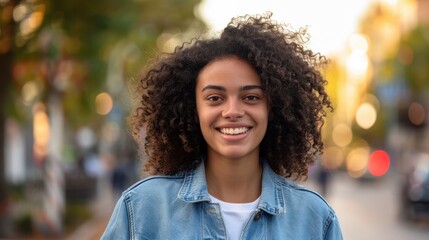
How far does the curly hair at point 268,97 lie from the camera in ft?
11.8

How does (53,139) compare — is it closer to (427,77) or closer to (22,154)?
(22,154)

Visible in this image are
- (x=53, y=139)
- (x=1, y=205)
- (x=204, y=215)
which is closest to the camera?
(x=204, y=215)

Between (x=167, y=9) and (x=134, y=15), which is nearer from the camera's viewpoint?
(x=134, y=15)

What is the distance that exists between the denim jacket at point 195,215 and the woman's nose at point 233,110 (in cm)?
25

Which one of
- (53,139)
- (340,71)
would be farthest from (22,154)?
(340,71)

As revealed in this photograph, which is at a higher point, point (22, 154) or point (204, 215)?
point (22, 154)

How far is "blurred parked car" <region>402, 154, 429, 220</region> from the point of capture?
2470cm

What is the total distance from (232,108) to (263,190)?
1.05 feet

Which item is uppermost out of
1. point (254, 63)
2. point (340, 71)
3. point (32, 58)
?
point (340, 71)

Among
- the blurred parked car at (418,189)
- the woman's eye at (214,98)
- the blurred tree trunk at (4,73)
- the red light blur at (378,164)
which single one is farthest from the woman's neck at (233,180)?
the red light blur at (378,164)

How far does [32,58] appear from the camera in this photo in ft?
70.2

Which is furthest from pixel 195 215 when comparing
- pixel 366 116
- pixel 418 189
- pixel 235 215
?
pixel 366 116

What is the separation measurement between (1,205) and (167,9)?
1683 centimetres

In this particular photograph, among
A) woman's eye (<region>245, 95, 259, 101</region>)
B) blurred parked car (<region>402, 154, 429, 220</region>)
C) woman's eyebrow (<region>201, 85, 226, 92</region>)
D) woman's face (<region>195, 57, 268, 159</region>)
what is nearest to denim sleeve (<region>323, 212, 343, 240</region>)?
woman's face (<region>195, 57, 268, 159</region>)
